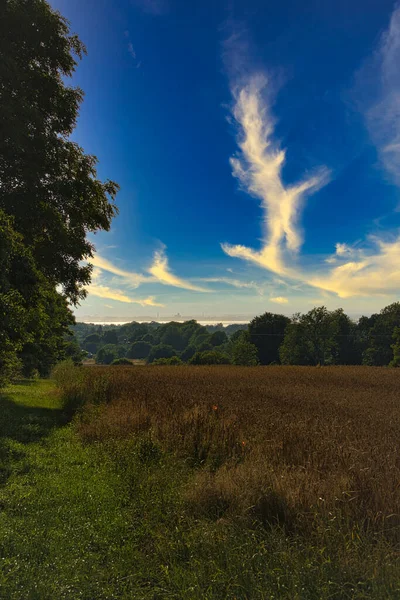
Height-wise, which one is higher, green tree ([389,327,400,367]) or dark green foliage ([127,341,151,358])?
green tree ([389,327,400,367])

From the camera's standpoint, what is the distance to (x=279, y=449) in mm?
5043

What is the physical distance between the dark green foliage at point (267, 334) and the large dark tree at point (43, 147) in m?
69.8

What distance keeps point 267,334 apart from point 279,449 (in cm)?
7308

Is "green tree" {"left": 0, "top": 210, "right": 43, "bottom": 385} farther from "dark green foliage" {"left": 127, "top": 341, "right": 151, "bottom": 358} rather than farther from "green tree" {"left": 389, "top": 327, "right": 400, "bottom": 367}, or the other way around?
"dark green foliage" {"left": 127, "top": 341, "right": 151, "bottom": 358}

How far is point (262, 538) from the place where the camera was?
10.5 ft

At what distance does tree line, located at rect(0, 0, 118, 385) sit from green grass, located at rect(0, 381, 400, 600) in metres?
3.80

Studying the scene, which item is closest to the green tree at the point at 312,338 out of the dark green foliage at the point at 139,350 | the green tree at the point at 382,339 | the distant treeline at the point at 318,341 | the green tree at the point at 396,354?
the distant treeline at the point at 318,341

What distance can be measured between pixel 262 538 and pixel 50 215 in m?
9.14

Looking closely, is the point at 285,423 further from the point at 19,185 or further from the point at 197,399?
the point at 19,185

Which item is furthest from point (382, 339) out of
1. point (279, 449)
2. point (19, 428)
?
point (19, 428)

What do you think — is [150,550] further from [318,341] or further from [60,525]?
[318,341]

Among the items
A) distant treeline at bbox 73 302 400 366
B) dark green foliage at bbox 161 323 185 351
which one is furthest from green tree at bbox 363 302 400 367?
dark green foliage at bbox 161 323 185 351

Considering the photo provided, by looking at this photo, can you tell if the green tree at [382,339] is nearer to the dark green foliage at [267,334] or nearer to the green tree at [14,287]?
the dark green foliage at [267,334]

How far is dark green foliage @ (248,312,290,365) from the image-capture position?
75.6 meters
